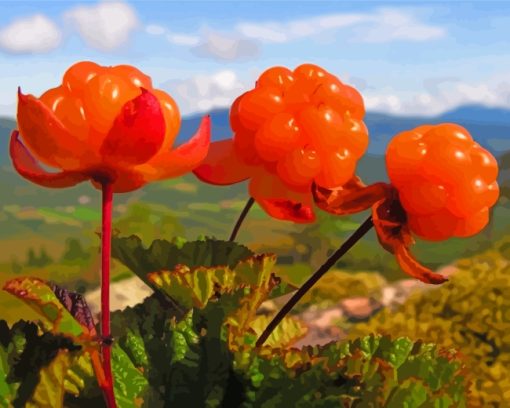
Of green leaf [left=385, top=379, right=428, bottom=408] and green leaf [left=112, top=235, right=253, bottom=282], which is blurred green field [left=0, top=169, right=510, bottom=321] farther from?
green leaf [left=385, top=379, right=428, bottom=408]

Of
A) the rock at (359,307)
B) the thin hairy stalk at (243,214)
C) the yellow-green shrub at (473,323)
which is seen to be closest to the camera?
the thin hairy stalk at (243,214)

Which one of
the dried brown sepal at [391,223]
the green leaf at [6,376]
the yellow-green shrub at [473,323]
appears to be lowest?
the yellow-green shrub at [473,323]

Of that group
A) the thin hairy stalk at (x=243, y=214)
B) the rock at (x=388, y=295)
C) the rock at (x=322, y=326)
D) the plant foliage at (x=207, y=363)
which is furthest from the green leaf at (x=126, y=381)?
the rock at (x=388, y=295)

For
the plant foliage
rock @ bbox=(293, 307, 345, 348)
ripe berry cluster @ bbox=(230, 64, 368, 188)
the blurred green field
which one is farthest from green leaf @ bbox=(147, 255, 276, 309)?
rock @ bbox=(293, 307, 345, 348)

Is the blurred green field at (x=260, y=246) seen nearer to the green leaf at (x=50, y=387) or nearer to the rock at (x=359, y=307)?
the rock at (x=359, y=307)

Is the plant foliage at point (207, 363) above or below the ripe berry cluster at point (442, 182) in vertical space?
below

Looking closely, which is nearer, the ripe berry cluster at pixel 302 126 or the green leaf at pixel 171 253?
the ripe berry cluster at pixel 302 126
